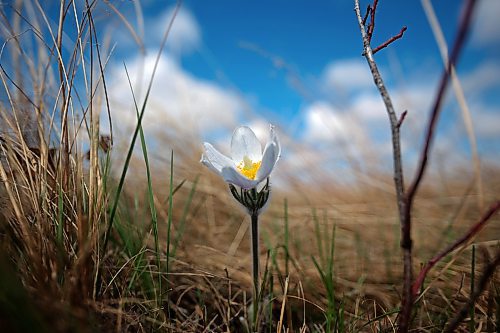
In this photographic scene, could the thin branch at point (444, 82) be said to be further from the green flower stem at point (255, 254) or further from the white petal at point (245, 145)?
the white petal at point (245, 145)

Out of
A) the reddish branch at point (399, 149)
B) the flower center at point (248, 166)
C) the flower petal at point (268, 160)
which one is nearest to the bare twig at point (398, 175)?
the reddish branch at point (399, 149)

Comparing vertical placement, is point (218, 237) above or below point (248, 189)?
below

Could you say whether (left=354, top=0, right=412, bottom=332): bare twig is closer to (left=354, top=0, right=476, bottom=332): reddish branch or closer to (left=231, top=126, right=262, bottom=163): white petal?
(left=354, top=0, right=476, bottom=332): reddish branch

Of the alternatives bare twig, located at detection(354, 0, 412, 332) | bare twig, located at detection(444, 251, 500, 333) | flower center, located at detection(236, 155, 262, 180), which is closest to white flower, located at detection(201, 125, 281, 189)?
flower center, located at detection(236, 155, 262, 180)

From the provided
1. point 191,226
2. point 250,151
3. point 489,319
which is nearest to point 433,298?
point 489,319

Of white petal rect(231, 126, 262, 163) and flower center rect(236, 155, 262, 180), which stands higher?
white petal rect(231, 126, 262, 163)

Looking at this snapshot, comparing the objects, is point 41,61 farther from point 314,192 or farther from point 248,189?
point 314,192
